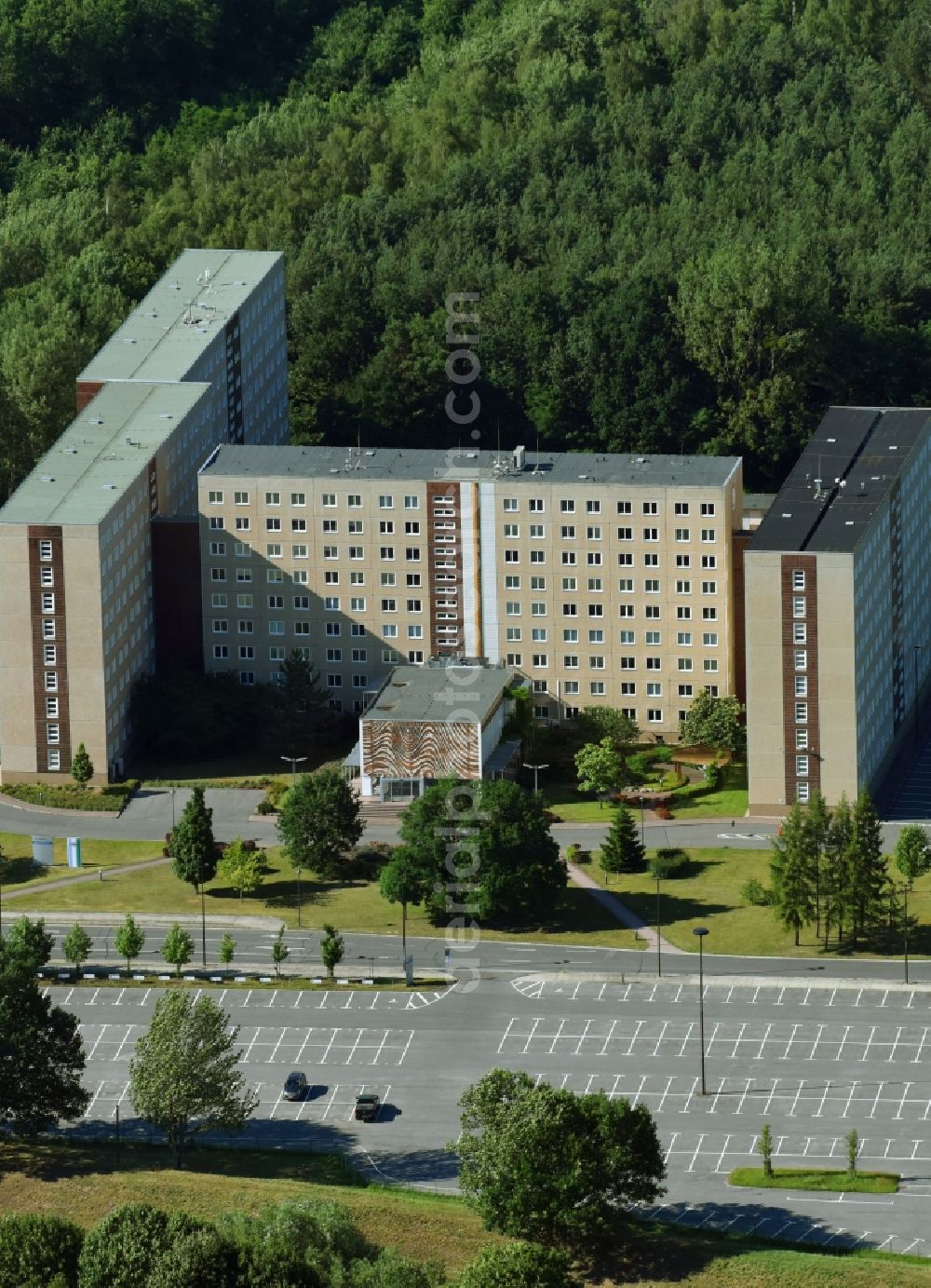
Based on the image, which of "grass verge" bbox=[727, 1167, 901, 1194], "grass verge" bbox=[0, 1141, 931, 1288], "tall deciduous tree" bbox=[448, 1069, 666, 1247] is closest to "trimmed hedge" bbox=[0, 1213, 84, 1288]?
"grass verge" bbox=[0, 1141, 931, 1288]

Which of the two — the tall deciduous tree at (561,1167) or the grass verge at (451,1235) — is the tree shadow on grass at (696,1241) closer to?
the grass verge at (451,1235)

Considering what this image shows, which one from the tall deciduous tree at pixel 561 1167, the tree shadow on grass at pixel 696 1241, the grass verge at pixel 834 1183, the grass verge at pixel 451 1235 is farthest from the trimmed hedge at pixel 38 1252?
the grass verge at pixel 834 1183

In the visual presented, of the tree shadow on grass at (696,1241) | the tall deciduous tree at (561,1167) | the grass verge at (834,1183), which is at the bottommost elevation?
the grass verge at (834,1183)

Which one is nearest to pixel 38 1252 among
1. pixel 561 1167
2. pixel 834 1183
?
pixel 561 1167

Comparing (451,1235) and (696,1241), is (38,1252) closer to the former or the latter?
(451,1235)

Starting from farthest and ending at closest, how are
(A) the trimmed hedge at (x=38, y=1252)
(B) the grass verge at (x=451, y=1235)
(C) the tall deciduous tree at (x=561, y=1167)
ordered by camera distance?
(C) the tall deciduous tree at (x=561, y=1167)
(B) the grass verge at (x=451, y=1235)
(A) the trimmed hedge at (x=38, y=1252)

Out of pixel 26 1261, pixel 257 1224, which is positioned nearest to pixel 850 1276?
pixel 257 1224

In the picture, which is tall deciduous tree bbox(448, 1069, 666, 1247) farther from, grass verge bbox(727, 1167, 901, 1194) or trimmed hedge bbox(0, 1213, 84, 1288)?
trimmed hedge bbox(0, 1213, 84, 1288)

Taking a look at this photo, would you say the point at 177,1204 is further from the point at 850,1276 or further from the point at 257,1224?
the point at 850,1276
